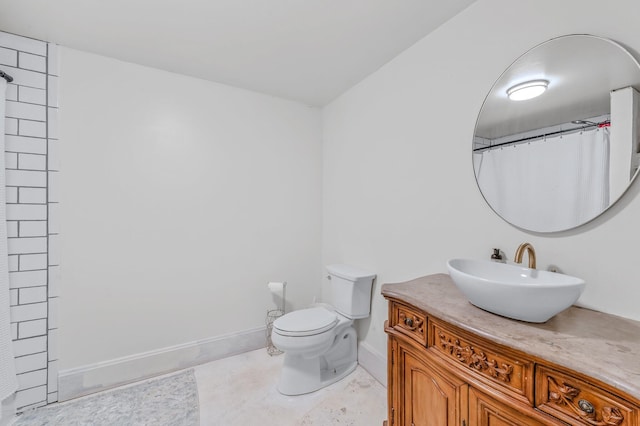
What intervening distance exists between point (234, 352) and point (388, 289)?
173 cm

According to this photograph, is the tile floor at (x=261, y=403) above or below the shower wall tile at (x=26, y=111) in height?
below

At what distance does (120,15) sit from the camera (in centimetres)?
154

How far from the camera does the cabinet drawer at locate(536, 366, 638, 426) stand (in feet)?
2.07

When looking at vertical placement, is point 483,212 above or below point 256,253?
above

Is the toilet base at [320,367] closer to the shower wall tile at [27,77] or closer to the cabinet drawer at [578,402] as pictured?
the cabinet drawer at [578,402]

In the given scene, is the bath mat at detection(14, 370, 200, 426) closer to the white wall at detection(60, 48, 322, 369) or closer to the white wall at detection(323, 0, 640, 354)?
the white wall at detection(60, 48, 322, 369)

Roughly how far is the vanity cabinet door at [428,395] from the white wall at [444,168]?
1.99 feet

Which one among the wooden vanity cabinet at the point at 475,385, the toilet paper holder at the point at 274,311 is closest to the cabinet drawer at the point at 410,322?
the wooden vanity cabinet at the point at 475,385

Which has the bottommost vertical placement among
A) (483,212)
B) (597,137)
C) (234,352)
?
(234,352)

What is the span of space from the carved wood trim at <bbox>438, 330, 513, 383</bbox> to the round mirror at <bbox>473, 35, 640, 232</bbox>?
628 mm

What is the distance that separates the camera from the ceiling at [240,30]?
57.4 inches

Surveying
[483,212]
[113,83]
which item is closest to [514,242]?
[483,212]

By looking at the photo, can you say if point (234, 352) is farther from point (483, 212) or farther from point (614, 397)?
point (614, 397)

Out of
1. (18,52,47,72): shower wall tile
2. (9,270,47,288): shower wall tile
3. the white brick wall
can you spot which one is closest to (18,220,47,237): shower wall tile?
the white brick wall
